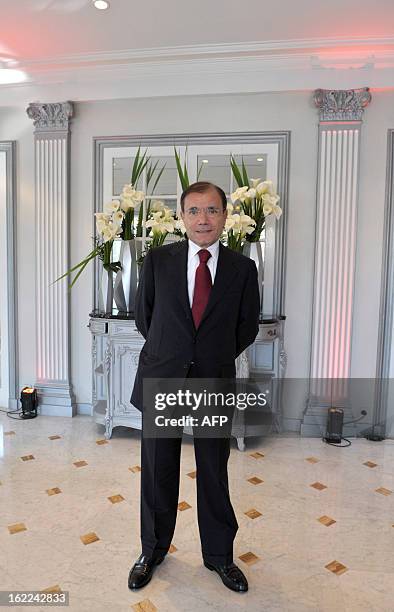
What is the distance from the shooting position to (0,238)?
4.70 meters

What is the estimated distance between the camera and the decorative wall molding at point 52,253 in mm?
4438

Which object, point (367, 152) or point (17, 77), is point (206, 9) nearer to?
point (367, 152)

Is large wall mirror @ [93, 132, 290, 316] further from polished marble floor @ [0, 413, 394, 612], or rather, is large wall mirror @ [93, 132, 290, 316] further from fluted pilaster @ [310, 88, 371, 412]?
polished marble floor @ [0, 413, 394, 612]

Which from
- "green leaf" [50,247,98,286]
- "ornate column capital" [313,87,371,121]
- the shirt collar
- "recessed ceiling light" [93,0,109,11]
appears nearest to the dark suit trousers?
the shirt collar

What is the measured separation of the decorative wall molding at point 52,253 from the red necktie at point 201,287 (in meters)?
2.74

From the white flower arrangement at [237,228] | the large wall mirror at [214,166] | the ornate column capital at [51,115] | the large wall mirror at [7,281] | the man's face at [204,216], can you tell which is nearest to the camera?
the man's face at [204,216]

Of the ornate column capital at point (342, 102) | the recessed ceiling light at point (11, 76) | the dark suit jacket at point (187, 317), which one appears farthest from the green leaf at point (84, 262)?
the ornate column capital at point (342, 102)

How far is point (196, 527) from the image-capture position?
8.84 ft

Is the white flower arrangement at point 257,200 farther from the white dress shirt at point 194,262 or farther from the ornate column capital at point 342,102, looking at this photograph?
the white dress shirt at point 194,262

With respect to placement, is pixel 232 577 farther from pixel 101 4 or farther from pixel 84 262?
pixel 101 4

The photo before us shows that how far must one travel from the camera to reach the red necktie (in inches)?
80.9

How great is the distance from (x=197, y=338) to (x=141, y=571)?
1136 mm

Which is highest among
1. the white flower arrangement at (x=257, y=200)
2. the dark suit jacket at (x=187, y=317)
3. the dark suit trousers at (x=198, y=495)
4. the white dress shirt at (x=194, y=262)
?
the white flower arrangement at (x=257, y=200)

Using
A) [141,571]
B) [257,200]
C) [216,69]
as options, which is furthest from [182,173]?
[141,571]
